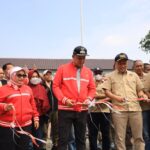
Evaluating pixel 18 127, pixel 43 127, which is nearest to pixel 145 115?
pixel 43 127

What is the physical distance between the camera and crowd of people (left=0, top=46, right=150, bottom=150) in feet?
17.7

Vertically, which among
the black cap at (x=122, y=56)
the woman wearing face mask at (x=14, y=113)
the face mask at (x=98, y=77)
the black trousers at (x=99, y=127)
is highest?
the black cap at (x=122, y=56)

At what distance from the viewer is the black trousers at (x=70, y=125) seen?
18.5ft

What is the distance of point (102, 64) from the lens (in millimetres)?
52406

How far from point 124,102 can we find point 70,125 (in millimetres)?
1277

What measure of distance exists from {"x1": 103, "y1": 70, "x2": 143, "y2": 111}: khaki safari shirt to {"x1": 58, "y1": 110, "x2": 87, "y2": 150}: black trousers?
1.00 m

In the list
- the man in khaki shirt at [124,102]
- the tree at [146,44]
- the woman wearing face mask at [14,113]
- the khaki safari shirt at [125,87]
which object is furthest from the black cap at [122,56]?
the tree at [146,44]

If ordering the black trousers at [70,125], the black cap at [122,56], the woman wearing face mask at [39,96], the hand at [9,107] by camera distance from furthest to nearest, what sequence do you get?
the woman wearing face mask at [39,96] < the black cap at [122,56] < the black trousers at [70,125] < the hand at [9,107]

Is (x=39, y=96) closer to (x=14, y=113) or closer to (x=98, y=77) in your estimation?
(x=98, y=77)

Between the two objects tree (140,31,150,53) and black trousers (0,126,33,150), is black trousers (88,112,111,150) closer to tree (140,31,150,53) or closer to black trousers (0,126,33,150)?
black trousers (0,126,33,150)

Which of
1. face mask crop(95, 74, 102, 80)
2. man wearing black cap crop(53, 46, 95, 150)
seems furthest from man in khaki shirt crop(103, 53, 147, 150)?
face mask crop(95, 74, 102, 80)

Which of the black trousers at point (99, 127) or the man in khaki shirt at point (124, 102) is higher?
the man in khaki shirt at point (124, 102)

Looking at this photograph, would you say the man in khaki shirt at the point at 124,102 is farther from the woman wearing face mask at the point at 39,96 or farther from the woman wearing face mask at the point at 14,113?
the woman wearing face mask at the point at 14,113

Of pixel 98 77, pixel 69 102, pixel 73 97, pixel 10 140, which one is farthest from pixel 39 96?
pixel 10 140
